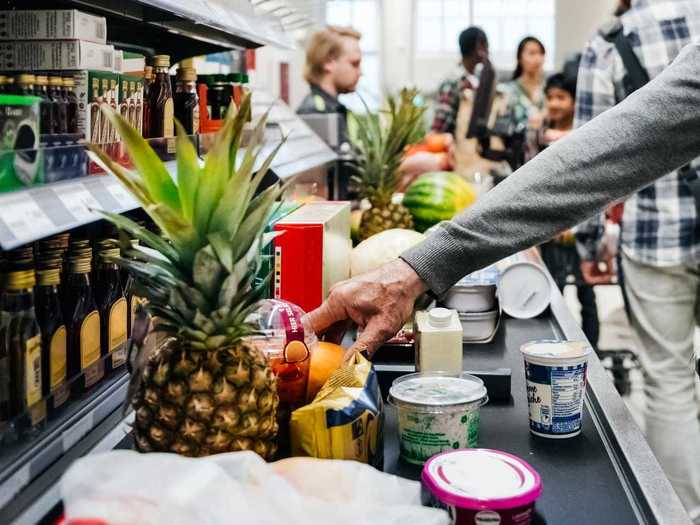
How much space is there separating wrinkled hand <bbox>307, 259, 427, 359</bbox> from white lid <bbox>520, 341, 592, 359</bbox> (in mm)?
266

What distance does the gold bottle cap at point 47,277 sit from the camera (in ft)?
4.54

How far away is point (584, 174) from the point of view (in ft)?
5.32

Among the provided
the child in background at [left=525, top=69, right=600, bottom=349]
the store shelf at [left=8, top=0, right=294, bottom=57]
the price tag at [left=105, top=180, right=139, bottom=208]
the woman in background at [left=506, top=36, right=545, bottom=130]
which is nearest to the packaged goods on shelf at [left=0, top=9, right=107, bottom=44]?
the store shelf at [left=8, top=0, right=294, bottom=57]

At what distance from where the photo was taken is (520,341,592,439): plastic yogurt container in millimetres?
1442

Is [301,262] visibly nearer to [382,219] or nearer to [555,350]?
[555,350]

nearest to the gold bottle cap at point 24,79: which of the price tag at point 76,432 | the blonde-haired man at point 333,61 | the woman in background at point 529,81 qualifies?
the price tag at point 76,432

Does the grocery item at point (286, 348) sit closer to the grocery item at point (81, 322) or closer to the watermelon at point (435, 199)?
the grocery item at point (81, 322)

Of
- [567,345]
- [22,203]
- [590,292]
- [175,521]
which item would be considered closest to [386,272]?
[567,345]

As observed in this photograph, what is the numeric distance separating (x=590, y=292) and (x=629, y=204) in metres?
1.67

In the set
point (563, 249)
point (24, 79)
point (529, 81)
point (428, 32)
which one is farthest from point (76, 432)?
point (428, 32)

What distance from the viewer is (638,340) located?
10.9ft

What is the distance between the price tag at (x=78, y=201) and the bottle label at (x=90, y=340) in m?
0.28

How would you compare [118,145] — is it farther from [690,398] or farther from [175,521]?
[690,398]

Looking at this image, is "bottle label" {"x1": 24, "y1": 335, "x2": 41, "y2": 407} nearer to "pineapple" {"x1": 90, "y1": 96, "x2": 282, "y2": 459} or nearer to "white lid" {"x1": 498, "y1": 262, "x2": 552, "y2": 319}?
"pineapple" {"x1": 90, "y1": 96, "x2": 282, "y2": 459}
